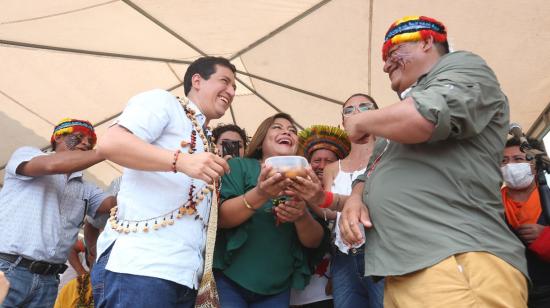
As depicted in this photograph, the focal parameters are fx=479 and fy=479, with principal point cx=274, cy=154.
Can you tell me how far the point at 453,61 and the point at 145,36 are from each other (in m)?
2.69

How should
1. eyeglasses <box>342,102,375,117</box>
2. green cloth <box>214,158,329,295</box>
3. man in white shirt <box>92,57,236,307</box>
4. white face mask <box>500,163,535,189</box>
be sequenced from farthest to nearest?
white face mask <box>500,163,535,189</box>
eyeglasses <box>342,102,375,117</box>
green cloth <box>214,158,329,295</box>
man in white shirt <box>92,57,236,307</box>

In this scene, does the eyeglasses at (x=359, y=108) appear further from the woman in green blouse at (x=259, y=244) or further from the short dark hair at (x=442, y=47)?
the short dark hair at (x=442, y=47)

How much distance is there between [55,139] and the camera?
133 inches

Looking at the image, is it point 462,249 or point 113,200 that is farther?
point 113,200

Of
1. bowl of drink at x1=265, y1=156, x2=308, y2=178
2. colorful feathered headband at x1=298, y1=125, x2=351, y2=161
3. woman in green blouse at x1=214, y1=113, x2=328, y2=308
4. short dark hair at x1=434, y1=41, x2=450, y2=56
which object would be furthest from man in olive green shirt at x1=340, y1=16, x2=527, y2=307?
colorful feathered headband at x1=298, y1=125, x2=351, y2=161

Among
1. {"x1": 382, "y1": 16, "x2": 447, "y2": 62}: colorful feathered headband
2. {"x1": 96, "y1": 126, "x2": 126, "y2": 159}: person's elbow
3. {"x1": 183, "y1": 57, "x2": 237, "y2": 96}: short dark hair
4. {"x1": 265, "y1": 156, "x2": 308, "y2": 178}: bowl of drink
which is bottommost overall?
{"x1": 265, "y1": 156, "x2": 308, "y2": 178}: bowl of drink

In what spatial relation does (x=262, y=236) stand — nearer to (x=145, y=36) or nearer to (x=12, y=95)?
(x=145, y=36)

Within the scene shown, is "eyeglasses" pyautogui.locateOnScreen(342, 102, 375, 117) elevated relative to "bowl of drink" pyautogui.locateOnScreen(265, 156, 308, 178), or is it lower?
elevated

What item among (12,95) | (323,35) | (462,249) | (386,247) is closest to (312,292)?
(386,247)

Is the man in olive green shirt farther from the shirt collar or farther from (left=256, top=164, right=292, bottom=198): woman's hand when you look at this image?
the shirt collar

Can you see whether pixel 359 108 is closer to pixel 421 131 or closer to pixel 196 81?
pixel 196 81

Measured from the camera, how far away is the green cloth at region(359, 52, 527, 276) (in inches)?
55.4

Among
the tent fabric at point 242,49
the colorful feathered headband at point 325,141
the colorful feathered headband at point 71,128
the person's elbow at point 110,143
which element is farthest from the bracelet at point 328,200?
the colorful feathered headband at point 71,128

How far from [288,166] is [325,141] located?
151 cm
